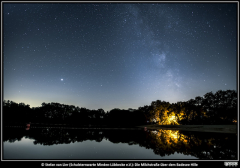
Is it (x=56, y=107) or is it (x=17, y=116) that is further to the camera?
(x=56, y=107)

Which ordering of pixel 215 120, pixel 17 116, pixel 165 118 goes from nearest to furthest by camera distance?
1. pixel 215 120
2. pixel 165 118
3. pixel 17 116

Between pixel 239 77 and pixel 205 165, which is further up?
pixel 239 77

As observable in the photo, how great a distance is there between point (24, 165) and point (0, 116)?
3.23 metres

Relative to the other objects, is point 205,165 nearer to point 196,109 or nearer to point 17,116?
point 196,109

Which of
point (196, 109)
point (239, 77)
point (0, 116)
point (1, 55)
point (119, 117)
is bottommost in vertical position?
point (119, 117)

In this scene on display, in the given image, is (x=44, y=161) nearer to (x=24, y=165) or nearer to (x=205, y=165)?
(x=24, y=165)

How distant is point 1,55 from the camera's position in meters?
6.52

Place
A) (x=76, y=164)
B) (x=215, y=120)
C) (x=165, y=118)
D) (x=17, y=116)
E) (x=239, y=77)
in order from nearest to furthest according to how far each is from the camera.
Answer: (x=76, y=164) < (x=239, y=77) < (x=215, y=120) < (x=165, y=118) < (x=17, y=116)

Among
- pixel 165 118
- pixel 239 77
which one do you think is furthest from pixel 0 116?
pixel 165 118

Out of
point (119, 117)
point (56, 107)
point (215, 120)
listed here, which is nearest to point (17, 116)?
point (56, 107)

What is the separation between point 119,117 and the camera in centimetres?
5381

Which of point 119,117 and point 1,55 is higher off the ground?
point 1,55

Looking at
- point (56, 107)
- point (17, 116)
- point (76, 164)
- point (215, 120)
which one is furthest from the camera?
point (56, 107)

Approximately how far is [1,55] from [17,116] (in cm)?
6074
